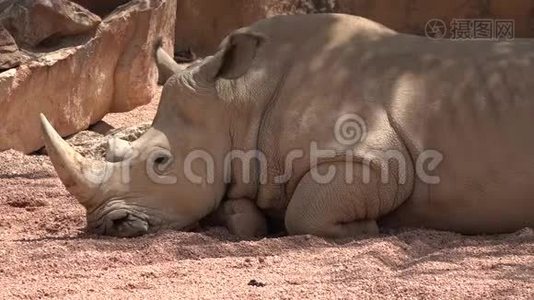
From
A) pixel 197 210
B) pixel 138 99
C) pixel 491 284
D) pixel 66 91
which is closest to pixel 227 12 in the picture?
pixel 138 99

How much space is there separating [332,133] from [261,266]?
95 cm

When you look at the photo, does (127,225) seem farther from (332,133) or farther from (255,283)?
(255,283)

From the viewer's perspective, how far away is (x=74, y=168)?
6066 mm

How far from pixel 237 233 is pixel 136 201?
21.2 inches

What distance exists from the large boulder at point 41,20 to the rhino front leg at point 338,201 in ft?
12.1

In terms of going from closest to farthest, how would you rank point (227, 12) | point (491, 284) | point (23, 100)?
point (491, 284) → point (23, 100) → point (227, 12)

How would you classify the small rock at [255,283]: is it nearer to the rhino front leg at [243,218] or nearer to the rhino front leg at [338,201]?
the rhino front leg at [338,201]

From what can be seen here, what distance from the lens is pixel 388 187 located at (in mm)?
5895

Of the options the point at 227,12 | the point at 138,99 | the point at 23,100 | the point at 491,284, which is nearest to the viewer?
the point at 491,284

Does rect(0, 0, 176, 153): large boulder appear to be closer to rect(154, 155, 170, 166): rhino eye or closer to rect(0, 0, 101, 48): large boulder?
rect(0, 0, 101, 48): large boulder

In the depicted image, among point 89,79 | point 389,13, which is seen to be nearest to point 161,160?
point 89,79

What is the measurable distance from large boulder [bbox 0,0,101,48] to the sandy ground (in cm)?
272

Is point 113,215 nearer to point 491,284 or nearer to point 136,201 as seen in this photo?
point 136,201

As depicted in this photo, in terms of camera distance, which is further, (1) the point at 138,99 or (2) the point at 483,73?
(1) the point at 138,99
